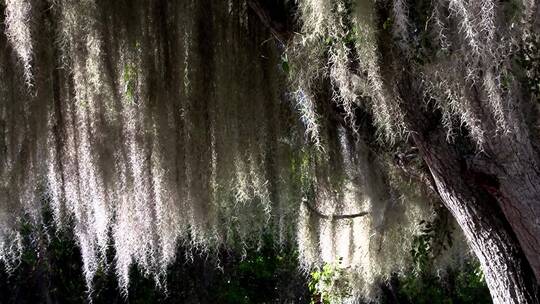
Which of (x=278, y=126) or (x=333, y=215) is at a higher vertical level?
(x=278, y=126)

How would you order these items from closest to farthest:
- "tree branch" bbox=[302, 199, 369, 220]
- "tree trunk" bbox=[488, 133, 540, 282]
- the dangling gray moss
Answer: "tree trunk" bbox=[488, 133, 540, 282]
the dangling gray moss
"tree branch" bbox=[302, 199, 369, 220]

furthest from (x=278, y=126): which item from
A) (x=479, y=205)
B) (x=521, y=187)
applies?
(x=521, y=187)

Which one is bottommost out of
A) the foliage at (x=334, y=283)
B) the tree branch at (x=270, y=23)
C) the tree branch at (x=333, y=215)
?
the foliage at (x=334, y=283)

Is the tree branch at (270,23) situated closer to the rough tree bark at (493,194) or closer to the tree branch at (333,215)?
the rough tree bark at (493,194)

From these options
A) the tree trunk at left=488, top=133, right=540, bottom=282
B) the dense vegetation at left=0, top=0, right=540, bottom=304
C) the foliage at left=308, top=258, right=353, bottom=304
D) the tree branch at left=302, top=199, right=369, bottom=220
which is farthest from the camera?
the foliage at left=308, top=258, right=353, bottom=304

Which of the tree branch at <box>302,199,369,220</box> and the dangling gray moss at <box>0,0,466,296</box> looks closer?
the dangling gray moss at <box>0,0,466,296</box>

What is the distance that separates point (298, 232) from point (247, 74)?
0.89m

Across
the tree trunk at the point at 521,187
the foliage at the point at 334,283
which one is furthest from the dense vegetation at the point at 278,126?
the foliage at the point at 334,283

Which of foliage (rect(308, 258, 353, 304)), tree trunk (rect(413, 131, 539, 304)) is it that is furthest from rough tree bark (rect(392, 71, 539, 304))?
foliage (rect(308, 258, 353, 304))

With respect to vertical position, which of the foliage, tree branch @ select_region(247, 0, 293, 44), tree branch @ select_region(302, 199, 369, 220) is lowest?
the foliage

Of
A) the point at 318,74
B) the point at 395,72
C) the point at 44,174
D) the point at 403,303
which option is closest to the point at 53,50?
the point at 44,174

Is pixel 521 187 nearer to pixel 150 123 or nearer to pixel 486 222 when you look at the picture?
pixel 486 222

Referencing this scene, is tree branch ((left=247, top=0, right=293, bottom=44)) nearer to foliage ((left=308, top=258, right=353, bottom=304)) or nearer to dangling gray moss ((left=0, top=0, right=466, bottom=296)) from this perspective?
dangling gray moss ((left=0, top=0, right=466, bottom=296))

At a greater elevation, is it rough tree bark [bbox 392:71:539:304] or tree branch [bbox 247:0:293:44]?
tree branch [bbox 247:0:293:44]
